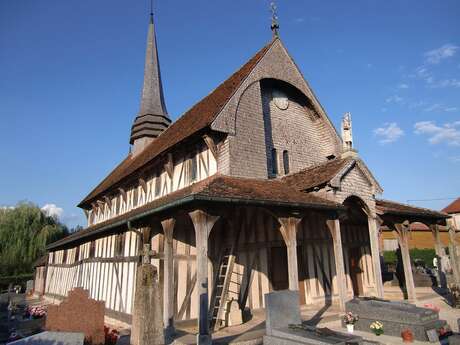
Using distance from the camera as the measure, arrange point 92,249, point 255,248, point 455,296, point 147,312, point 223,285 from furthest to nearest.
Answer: point 92,249
point 255,248
point 455,296
point 223,285
point 147,312

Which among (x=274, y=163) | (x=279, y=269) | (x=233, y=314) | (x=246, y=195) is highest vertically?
(x=274, y=163)

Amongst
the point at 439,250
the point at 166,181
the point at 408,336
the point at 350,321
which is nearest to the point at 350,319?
the point at 350,321

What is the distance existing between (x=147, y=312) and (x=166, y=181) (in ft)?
24.2

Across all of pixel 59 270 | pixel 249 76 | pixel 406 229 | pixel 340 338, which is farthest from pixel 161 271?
pixel 59 270

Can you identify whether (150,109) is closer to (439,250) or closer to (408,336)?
(439,250)

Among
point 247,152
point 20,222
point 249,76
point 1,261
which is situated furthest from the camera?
point 20,222

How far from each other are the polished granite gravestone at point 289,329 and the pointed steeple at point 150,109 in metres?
16.7

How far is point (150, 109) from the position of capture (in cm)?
2323

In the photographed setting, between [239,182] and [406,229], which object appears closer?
[239,182]

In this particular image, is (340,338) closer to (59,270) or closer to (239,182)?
(239,182)

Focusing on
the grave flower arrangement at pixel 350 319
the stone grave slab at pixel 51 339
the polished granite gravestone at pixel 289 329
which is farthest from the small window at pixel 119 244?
the grave flower arrangement at pixel 350 319

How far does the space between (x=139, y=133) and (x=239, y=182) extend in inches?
558

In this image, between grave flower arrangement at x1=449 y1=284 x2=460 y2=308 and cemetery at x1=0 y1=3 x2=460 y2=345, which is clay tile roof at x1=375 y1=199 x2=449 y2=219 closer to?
cemetery at x1=0 y1=3 x2=460 y2=345

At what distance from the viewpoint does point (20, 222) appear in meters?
30.0
